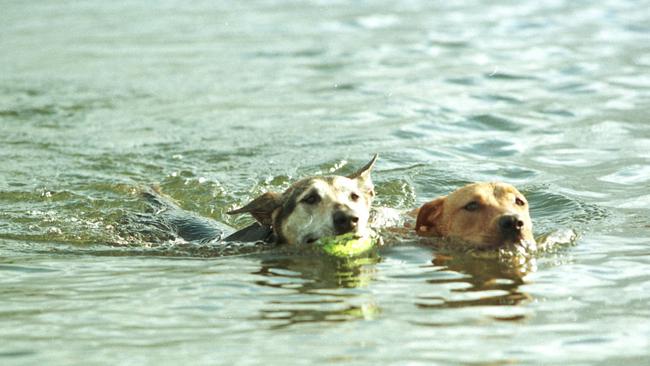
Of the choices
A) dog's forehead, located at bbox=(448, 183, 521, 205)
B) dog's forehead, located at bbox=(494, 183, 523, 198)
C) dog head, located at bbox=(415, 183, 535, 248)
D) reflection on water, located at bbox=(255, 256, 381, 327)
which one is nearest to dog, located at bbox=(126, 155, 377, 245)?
reflection on water, located at bbox=(255, 256, 381, 327)

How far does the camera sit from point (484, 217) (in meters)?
8.62

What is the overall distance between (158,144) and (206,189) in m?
2.01

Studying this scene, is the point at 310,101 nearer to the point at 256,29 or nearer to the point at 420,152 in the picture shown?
the point at 420,152

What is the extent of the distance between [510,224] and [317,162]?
15.1 feet

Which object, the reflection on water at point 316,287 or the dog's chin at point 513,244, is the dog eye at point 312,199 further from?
the dog's chin at point 513,244

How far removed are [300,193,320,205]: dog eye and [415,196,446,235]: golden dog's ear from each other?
1.14 metres

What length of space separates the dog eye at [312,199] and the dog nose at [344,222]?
1.01ft

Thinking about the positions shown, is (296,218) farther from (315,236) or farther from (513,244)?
(513,244)

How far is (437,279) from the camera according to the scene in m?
7.91

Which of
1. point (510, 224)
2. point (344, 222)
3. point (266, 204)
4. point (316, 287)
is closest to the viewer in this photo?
point (316, 287)

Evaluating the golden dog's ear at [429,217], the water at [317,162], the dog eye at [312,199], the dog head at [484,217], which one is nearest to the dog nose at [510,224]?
the dog head at [484,217]

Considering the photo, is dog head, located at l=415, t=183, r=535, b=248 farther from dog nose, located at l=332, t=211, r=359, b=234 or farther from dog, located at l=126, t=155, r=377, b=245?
dog nose, located at l=332, t=211, r=359, b=234

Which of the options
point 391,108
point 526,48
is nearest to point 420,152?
point 391,108

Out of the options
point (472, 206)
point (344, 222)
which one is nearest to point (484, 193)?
point (472, 206)
